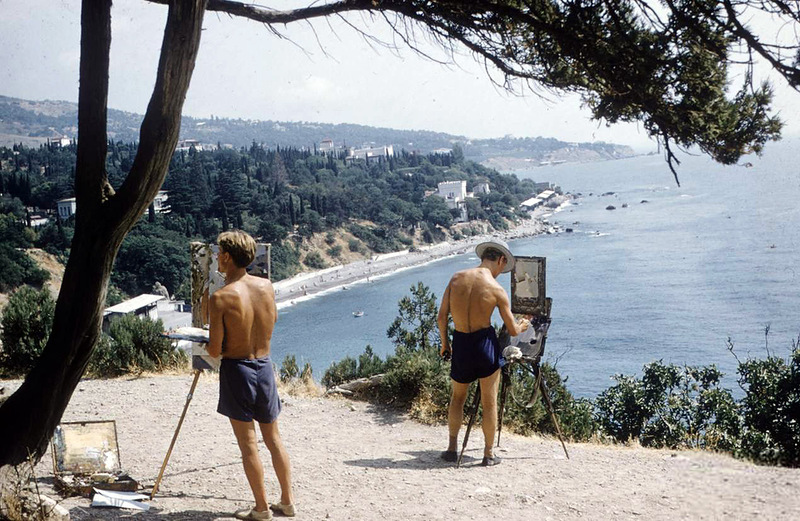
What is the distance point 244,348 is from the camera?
3.04m

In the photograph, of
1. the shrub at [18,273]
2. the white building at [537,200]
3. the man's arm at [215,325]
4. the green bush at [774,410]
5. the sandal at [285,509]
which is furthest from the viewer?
the white building at [537,200]

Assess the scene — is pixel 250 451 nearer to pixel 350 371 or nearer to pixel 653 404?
pixel 350 371

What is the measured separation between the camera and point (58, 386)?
10.3ft

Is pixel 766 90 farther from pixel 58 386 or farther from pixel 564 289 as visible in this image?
pixel 564 289

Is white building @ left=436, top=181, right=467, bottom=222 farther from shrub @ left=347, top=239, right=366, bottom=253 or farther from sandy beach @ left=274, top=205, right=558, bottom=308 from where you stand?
shrub @ left=347, top=239, right=366, bottom=253

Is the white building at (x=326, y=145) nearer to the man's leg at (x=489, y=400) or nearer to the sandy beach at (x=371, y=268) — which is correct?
the sandy beach at (x=371, y=268)

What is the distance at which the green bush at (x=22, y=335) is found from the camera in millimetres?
7254

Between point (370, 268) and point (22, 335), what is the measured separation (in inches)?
2655

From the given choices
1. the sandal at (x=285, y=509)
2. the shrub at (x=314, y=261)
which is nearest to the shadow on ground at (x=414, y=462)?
the sandal at (x=285, y=509)

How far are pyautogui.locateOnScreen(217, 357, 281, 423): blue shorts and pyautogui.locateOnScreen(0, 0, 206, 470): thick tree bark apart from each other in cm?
60

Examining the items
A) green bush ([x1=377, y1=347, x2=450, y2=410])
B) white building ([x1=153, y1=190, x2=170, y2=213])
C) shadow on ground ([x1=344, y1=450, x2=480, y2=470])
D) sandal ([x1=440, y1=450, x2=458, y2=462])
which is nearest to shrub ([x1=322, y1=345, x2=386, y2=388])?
green bush ([x1=377, y1=347, x2=450, y2=410])

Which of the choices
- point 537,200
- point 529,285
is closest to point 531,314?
point 529,285

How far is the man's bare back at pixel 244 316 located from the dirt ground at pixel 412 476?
834mm

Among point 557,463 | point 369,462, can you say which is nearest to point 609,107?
point 557,463
